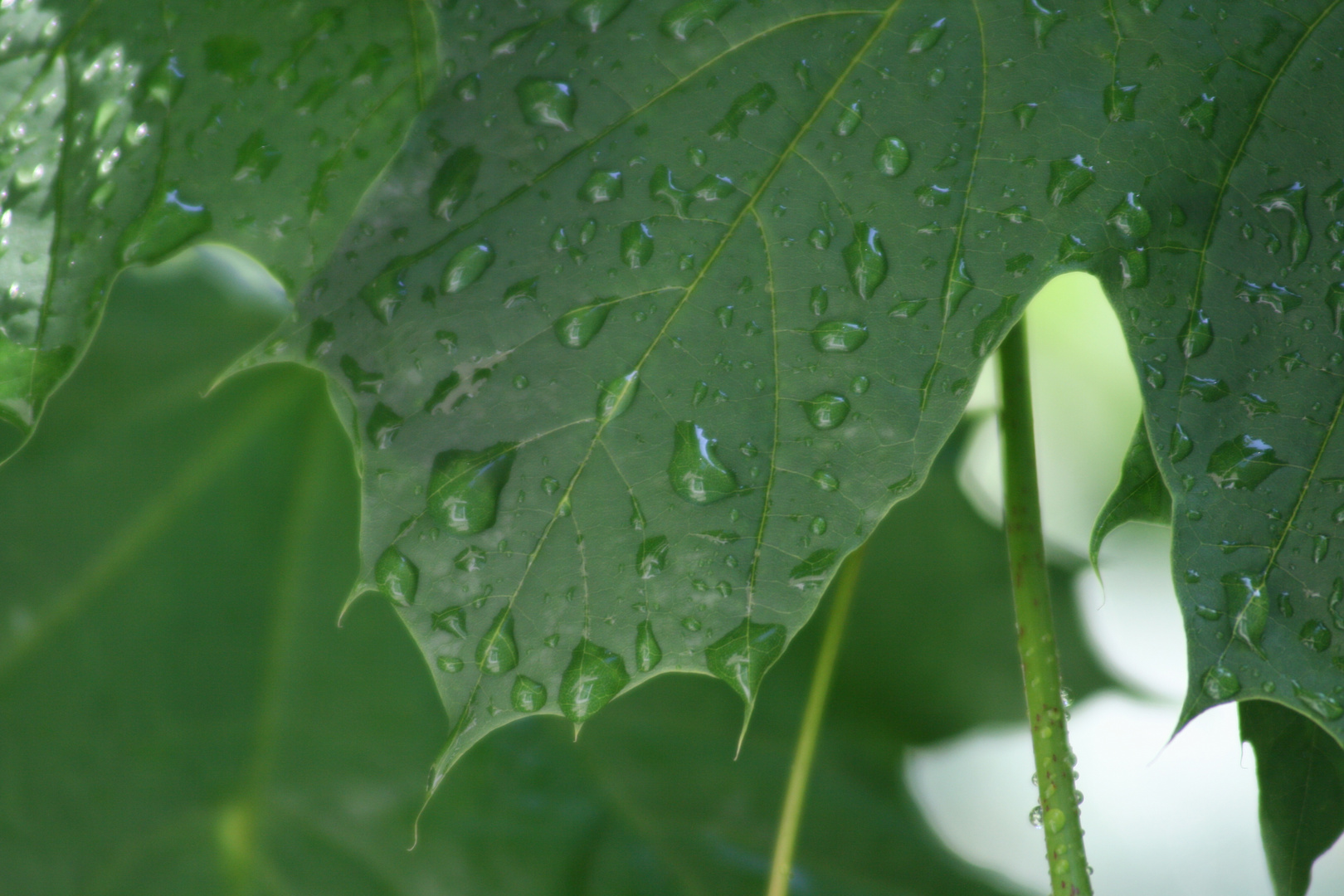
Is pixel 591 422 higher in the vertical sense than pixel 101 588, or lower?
higher

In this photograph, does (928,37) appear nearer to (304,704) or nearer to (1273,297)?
(1273,297)

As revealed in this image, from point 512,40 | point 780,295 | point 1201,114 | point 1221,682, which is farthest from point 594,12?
point 1221,682

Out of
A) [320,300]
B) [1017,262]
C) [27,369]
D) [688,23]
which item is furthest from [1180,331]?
[27,369]

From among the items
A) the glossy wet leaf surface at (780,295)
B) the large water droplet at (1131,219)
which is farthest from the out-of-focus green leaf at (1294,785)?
the large water droplet at (1131,219)

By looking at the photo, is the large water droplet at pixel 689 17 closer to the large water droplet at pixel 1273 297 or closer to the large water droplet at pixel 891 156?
the large water droplet at pixel 891 156

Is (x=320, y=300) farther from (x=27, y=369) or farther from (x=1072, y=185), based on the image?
(x=1072, y=185)

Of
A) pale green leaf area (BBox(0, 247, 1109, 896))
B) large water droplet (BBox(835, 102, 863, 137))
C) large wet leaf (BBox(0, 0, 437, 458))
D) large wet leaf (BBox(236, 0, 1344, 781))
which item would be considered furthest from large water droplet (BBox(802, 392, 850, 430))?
pale green leaf area (BBox(0, 247, 1109, 896))

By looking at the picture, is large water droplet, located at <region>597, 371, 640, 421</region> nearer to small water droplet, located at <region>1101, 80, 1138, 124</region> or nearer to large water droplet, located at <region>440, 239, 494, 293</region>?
large water droplet, located at <region>440, 239, 494, 293</region>
